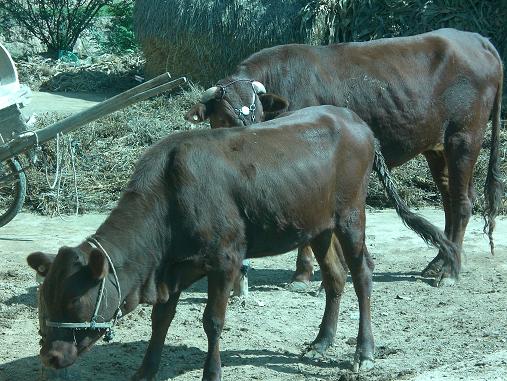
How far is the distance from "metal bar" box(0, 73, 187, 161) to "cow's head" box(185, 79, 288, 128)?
41.5 inches

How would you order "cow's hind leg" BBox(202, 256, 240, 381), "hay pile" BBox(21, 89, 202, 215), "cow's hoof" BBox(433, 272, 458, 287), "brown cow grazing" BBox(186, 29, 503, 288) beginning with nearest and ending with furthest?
"cow's hind leg" BBox(202, 256, 240, 381) < "brown cow grazing" BBox(186, 29, 503, 288) < "cow's hoof" BBox(433, 272, 458, 287) < "hay pile" BBox(21, 89, 202, 215)

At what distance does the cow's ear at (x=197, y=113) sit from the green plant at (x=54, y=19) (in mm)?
12780

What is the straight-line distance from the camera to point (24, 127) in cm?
826

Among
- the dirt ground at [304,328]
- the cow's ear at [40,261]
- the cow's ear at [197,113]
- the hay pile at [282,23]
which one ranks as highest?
the hay pile at [282,23]

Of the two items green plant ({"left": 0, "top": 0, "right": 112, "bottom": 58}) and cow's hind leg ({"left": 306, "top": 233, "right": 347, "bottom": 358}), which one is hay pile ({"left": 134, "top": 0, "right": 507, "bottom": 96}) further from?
cow's hind leg ({"left": 306, "top": 233, "right": 347, "bottom": 358})

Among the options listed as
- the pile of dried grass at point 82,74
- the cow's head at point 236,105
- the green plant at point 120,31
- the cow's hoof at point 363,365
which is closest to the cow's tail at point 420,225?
the cow's hoof at point 363,365

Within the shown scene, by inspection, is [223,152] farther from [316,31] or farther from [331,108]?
[316,31]

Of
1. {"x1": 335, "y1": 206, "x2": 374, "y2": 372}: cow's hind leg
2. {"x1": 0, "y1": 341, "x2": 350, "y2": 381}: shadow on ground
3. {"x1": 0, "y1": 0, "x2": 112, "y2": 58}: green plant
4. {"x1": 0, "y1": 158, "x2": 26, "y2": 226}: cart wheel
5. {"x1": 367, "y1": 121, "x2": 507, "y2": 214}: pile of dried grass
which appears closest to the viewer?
{"x1": 0, "y1": 341, "x2": 350, "y2": 381}: shadow on ground

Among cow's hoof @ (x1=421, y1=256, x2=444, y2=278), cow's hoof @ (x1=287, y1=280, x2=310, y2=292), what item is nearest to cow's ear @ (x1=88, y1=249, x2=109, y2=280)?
cow's hoof @ (x1=287, y1=280, x2=310, y2=292)

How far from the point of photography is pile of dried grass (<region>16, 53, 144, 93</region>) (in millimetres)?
17062

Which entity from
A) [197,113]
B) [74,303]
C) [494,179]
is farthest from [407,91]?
[74,303]

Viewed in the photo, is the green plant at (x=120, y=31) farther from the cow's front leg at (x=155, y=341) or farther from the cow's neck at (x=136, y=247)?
the cow's neck at (x=136, y=247)

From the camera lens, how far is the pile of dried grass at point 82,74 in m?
17.1

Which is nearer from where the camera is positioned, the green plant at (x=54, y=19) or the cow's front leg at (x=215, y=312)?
the cow's front leg at (x=215, y=312)
